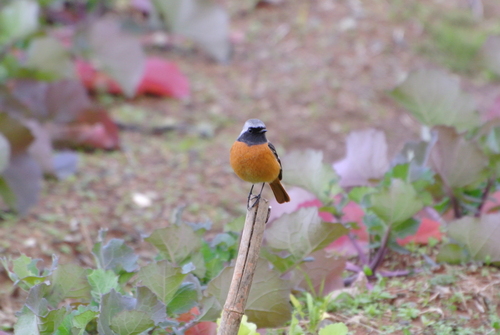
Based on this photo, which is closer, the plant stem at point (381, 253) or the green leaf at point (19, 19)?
the plant stem at point (381, 253)

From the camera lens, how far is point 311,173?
2.26 meters

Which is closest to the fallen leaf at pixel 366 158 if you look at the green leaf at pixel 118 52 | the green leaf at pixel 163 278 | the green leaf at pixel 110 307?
the green leaf at pixel 163 278

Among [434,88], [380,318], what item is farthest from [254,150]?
[434,88]

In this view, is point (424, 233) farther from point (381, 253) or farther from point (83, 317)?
point (83, 317)

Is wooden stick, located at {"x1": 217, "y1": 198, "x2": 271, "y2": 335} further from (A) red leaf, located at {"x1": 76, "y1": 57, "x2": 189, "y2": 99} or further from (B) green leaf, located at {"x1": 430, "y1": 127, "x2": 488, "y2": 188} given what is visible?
(A) red leaf, located at {"x1": 76, "y1": 57, "x2": 189, "y2": 99}

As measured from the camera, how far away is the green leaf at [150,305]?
1612mm

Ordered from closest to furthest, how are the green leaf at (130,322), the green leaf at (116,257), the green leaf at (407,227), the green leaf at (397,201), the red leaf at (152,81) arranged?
the green leaf at (130,322)
the green leaf at (116,257)
the green leaf at (397,201)
the green leaf at (407,227)
the red leaf at (152,81)

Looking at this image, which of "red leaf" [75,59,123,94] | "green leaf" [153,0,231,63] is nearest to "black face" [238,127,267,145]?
"green leaf" [153,0,231,63]

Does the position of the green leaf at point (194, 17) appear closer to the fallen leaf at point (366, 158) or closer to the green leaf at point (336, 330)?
the fallen leaf at point (366, 158)

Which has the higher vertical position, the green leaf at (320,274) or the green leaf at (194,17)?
the green leaf at (194,17)

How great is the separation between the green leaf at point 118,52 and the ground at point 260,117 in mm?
390

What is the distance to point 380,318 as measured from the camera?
1.91 metres

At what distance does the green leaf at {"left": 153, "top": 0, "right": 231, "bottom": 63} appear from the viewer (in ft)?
15.5

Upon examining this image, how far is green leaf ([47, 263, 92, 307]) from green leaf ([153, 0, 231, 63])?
11.0 ft
